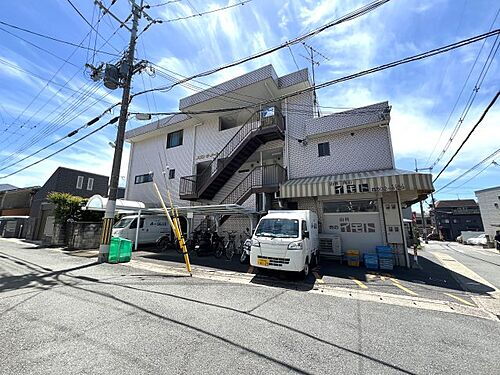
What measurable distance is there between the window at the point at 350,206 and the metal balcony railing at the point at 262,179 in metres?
2.78

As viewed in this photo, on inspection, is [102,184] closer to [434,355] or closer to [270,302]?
[270,302]

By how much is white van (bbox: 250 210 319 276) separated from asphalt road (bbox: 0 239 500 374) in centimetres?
106

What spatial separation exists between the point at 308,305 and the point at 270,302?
830 millimetres

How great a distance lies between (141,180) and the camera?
60.3 ft

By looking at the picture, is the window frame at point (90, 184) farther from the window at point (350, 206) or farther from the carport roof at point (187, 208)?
the window at point (350, 206)

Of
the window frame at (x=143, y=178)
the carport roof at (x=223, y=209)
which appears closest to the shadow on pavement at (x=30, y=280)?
the carport roof at (x=223, y=209)

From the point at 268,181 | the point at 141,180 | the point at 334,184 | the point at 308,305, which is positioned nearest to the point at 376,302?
the point at 308,305

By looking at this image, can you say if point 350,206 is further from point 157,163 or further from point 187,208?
point 157,163

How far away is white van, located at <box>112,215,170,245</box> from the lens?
42.6 feet

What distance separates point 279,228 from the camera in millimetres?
7555

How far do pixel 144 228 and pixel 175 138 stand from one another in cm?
762

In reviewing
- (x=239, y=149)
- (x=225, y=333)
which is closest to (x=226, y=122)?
(x=239, y=149)

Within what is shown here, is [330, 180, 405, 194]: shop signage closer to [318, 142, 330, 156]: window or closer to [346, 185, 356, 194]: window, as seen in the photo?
[346, 185, 356, 194]: window

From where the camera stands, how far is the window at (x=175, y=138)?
17422 millimetres
